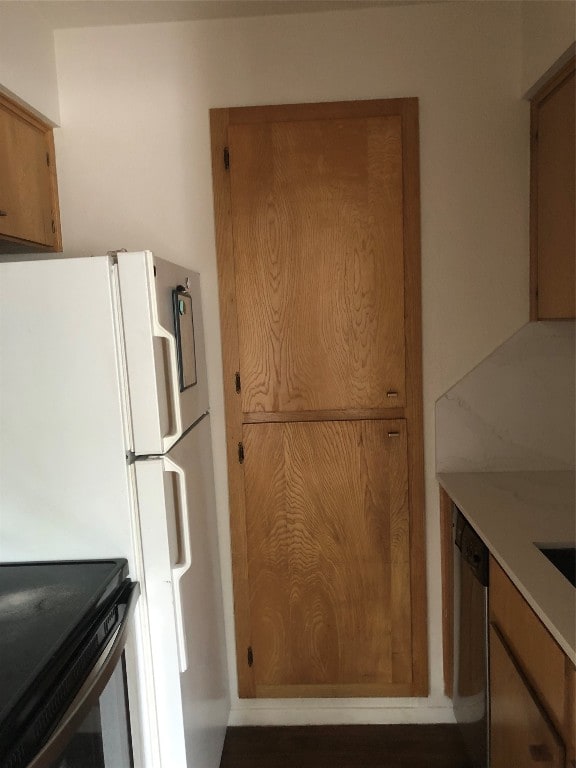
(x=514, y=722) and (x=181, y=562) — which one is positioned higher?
(x=181, y=562)

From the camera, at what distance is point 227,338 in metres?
2.15

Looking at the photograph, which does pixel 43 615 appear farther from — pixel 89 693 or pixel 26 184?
pixel 26 184

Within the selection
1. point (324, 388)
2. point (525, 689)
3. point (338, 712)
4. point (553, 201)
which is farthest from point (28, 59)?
point (338, 712)

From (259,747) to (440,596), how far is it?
2.79ft

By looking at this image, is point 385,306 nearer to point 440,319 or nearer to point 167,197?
point 440,319

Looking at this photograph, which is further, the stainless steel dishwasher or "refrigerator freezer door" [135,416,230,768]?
the stainless steel dishwasher

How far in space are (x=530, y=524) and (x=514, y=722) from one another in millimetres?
500

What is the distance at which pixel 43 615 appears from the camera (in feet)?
4.05

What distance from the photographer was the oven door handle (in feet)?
3.23

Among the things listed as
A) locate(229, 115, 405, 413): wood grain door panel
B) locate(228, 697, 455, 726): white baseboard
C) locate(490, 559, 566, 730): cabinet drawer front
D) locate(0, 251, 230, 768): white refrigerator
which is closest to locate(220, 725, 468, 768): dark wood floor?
locate(228, 697, 455, 726): white baseboard

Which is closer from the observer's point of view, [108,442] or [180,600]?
[108,442]

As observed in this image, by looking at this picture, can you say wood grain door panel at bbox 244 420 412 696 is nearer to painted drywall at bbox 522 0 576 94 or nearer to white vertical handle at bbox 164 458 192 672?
white vertical handle at bbox 164 458 192 672

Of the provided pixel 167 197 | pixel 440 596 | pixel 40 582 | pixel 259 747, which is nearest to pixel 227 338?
pixel 167 197

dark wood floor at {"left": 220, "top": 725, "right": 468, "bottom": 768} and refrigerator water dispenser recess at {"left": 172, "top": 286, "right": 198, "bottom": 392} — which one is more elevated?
refrigerator water dispenser recess at {"left": 172, "top": 286, "right": 198, "bottom": 392}
